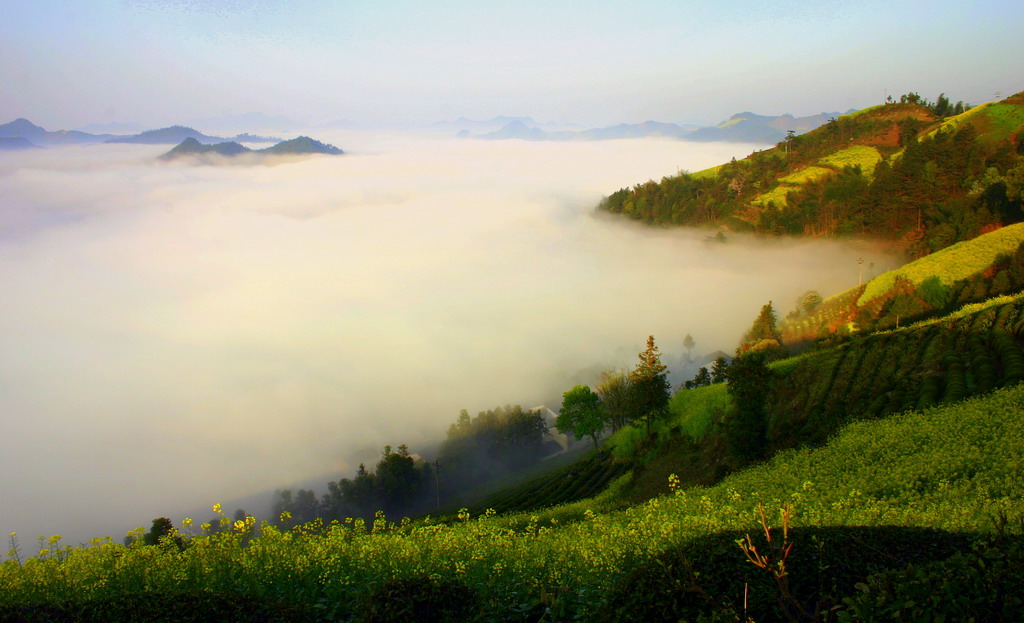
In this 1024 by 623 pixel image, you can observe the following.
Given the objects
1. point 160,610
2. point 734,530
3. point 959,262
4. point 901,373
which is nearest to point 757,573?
point 734,530

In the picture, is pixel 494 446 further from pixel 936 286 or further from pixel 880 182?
pixel 880 182

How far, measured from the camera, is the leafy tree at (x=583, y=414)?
6544 centimetres

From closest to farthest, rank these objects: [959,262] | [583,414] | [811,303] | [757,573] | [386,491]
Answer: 1. [757,573]
2. [959,262]
3. [583,414]
4. [386,491]
5. [811,303]

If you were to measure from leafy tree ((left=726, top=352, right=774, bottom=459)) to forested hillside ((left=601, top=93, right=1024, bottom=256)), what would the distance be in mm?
54686

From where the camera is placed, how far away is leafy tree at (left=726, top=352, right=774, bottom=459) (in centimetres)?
2891

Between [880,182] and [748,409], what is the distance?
80.3 metres

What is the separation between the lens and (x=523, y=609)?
723 centimetres

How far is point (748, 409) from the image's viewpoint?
97.7ft

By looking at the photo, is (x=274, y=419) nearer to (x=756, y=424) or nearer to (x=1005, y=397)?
(x=756, y=424)

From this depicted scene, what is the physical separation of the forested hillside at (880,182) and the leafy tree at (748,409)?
179ft

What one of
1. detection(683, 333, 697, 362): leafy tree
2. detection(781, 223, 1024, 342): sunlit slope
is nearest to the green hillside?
detection(781, 223, 1024, 342): sunlit slope

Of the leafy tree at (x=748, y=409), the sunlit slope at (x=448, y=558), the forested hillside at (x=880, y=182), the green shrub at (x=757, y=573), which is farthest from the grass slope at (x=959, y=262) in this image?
the green shrub at (x=757, y=573)

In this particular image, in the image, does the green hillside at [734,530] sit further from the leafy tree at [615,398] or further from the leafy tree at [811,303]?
the leafy tree at [811,303]

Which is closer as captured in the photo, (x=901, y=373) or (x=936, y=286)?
(x=901, y=373)
